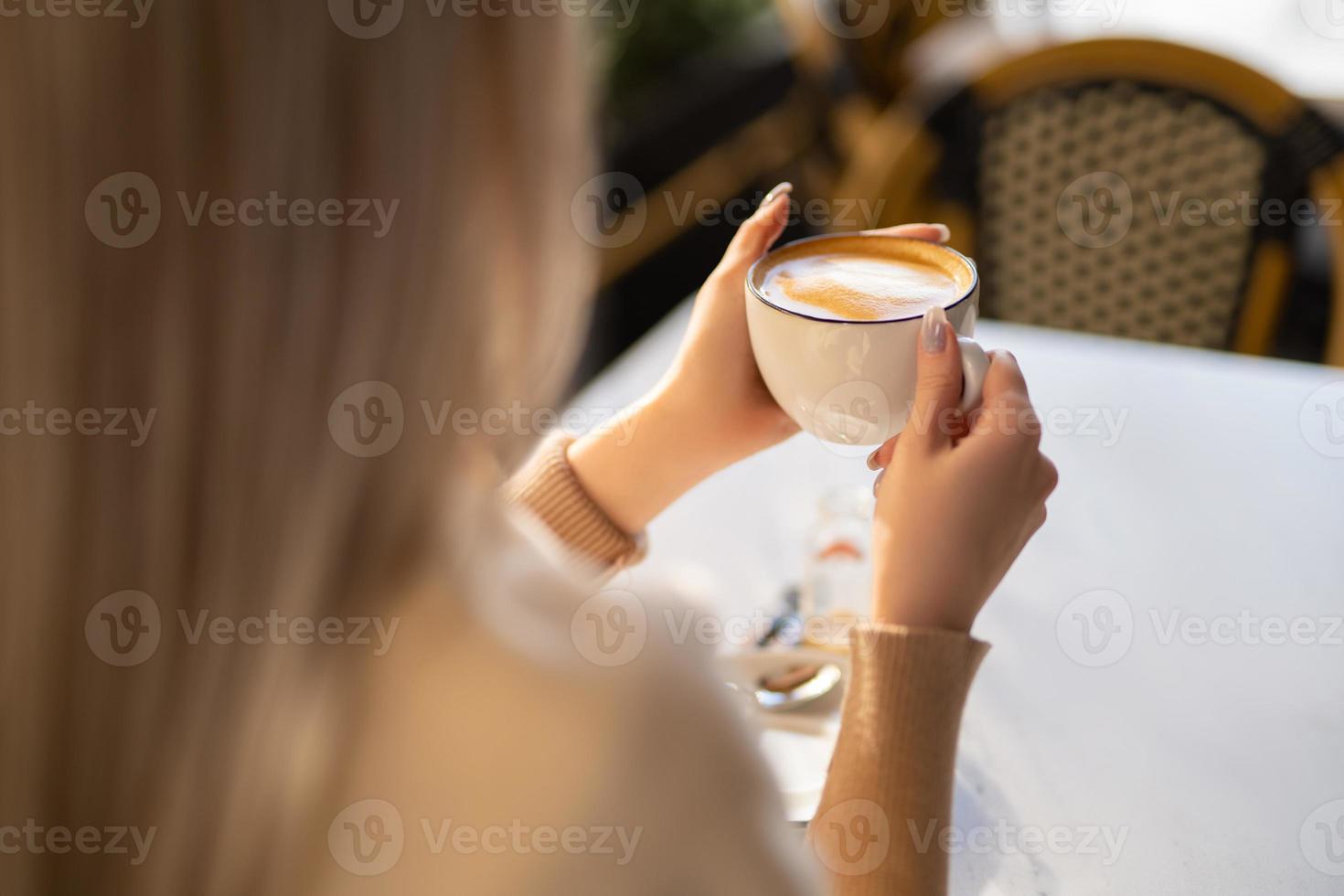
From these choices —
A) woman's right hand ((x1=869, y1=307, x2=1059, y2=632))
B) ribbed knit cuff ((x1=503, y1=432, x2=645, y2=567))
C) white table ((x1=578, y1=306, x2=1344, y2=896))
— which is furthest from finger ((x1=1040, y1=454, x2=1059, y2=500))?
ribbed knit cuff ((x1=503, y1=432, x2=645, y2=567))

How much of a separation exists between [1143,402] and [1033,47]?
21.5 inches

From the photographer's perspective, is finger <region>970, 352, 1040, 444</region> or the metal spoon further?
the metal spoon

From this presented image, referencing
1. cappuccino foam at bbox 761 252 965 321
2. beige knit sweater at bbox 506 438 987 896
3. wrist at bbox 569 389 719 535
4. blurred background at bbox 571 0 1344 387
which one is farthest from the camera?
blurred background at bbox 571 0 1344 387

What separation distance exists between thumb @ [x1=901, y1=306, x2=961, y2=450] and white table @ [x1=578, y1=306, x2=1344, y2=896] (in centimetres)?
16

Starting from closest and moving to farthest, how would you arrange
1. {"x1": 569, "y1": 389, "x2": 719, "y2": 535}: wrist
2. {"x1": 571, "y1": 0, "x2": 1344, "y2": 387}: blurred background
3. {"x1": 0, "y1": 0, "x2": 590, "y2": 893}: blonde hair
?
{"x1": 0, "y1": 0, "x2": 590, "y2": 893}: blonde hair, {"x1": 569, "y1": 389, "x2": 719, "y2": 535}: wrist, {"x1": 571, "y1": 0, "x2": 1344, "y2": 387}: blurred background

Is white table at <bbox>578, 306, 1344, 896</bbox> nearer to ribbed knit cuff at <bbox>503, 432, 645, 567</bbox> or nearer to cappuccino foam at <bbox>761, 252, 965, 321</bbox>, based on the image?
ribbed knit cuff at <bbox>503, 432, 645, 567</bbox>

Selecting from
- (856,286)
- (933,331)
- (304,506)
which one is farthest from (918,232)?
(304,506)

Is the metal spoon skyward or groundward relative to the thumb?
groundward

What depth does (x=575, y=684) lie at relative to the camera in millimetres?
393

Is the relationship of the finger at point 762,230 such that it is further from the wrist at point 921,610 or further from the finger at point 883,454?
the wrist at point 921,610

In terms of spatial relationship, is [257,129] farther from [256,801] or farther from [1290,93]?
[1290,93]

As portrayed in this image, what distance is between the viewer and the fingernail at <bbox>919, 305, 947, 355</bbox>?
1.87 ft

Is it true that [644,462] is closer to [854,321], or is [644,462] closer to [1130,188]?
[854,321]

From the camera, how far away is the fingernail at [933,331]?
1.87 ft
